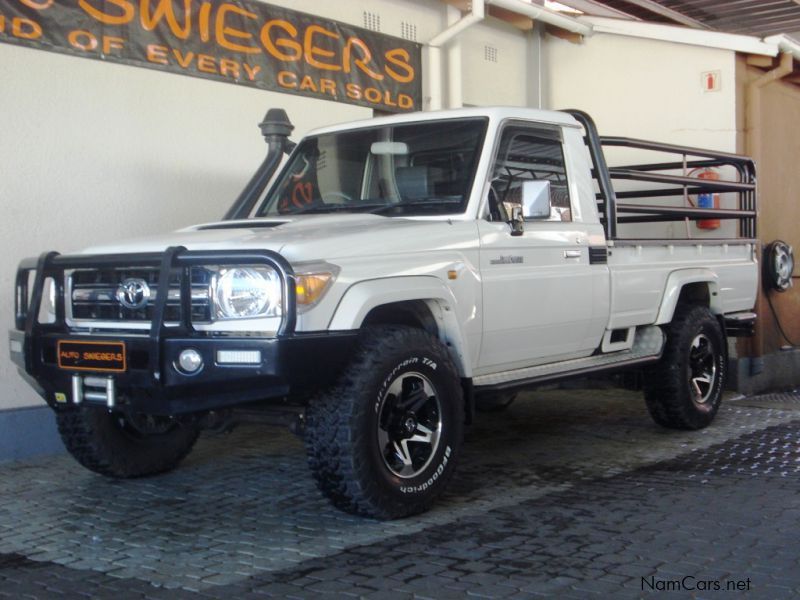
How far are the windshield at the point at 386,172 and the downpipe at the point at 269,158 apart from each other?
34cm

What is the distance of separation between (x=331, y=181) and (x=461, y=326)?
1452 millimetres

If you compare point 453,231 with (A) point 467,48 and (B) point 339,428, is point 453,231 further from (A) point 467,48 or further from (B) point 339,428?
(A) point 467,48

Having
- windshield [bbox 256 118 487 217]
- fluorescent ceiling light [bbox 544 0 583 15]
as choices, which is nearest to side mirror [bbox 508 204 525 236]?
windshield [bbox 256 118 487 217]

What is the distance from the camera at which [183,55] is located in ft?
24.3

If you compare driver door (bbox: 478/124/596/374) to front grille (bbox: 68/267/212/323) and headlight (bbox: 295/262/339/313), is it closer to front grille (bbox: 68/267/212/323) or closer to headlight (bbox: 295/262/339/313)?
headlight (bbox: 295/262/339/313)

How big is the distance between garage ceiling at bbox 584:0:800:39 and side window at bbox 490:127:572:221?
16.2 ft

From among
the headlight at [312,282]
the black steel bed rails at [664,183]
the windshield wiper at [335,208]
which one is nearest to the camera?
the headlight at [312,282]

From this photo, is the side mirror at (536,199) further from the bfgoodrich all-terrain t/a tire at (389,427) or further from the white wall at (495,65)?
the white wall at (495,65)

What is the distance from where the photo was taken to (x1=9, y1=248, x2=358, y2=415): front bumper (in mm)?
4262

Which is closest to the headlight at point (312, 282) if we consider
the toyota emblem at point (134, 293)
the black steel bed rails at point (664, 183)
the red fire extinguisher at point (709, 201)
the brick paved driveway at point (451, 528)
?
the toyota emblem at point (134, 293)

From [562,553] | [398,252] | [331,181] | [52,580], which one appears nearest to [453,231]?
[398,252]

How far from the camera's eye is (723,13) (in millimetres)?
10727

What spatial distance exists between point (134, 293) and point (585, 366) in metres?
2.77

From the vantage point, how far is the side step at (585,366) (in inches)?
217
